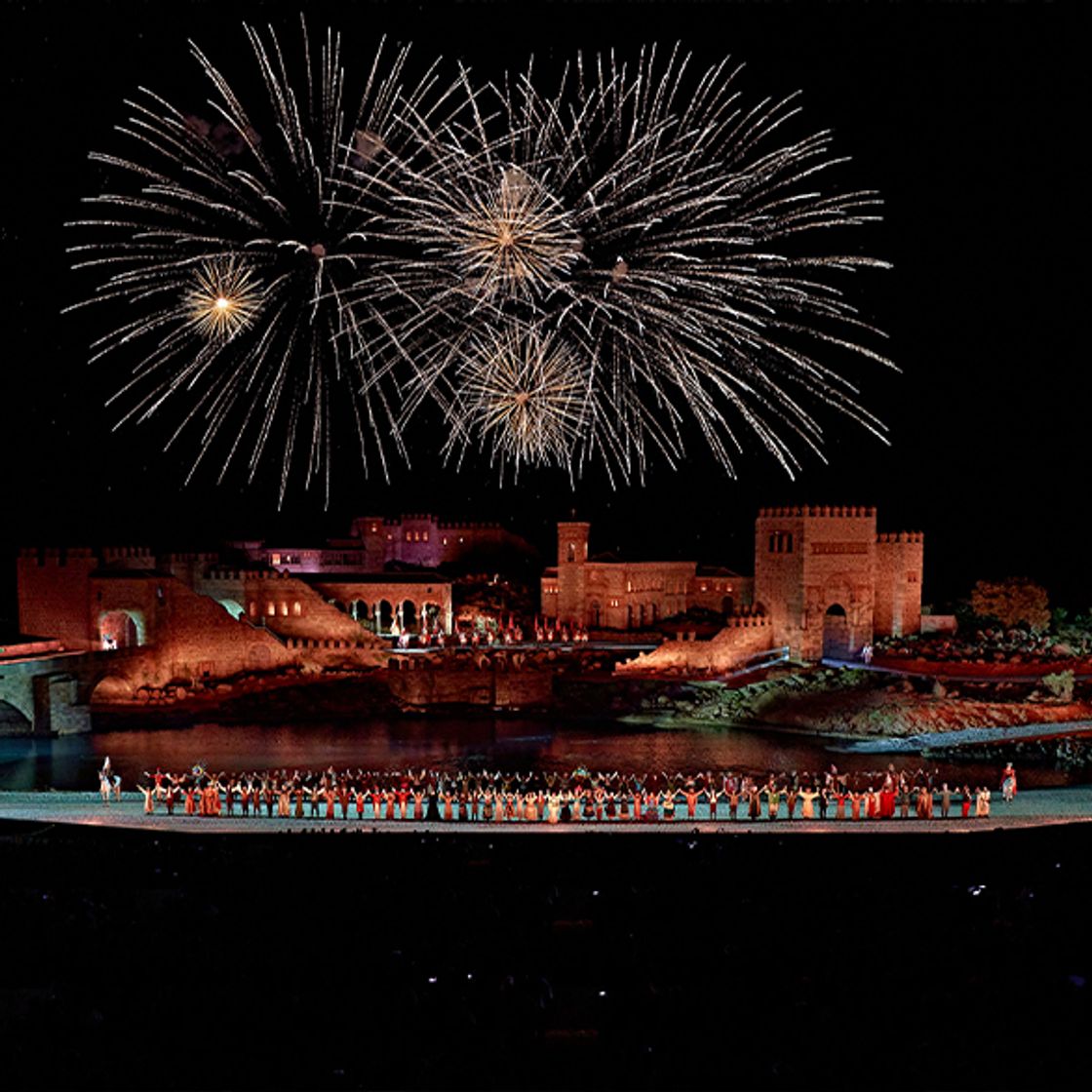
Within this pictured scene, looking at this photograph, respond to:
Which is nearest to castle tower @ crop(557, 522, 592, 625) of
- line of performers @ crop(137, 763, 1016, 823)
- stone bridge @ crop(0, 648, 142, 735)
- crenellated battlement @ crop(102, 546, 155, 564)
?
crenellated battlement @ crop(102, 546, 155, 564)

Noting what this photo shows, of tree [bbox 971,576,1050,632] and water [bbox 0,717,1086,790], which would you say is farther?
tree [bbox 971,576,1050,632]

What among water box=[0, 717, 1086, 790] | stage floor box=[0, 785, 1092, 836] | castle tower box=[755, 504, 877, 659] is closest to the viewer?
stage floor box=[0, 785, 1092, 836]

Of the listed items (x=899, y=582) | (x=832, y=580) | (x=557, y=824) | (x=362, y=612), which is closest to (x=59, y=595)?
(x=362, y=612)

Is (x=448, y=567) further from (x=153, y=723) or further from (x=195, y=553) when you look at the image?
(x=153, y=723)

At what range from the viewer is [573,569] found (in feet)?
151

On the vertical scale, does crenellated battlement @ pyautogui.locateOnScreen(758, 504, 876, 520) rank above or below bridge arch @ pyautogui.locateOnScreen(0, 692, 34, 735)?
above

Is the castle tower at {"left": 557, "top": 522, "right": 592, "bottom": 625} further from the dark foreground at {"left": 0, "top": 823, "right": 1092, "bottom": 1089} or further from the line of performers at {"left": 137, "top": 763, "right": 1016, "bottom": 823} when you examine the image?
the dark foreground at {"left": 0, "top": 823, "right": 1092, "bottom": 1089}

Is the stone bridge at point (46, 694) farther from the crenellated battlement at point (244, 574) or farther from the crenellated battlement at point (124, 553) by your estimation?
the crenellated battlement at point (244, 574)

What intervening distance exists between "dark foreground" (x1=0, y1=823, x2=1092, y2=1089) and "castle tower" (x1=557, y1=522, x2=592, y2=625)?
98.9ft

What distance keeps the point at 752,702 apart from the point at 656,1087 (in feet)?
90.6

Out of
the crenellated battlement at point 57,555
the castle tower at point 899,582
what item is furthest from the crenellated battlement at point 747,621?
the crenellated battlement at point 57,555

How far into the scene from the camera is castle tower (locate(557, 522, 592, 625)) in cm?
4591

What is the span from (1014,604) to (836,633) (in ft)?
21.7

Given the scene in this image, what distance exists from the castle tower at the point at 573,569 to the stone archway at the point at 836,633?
9.75 meters
